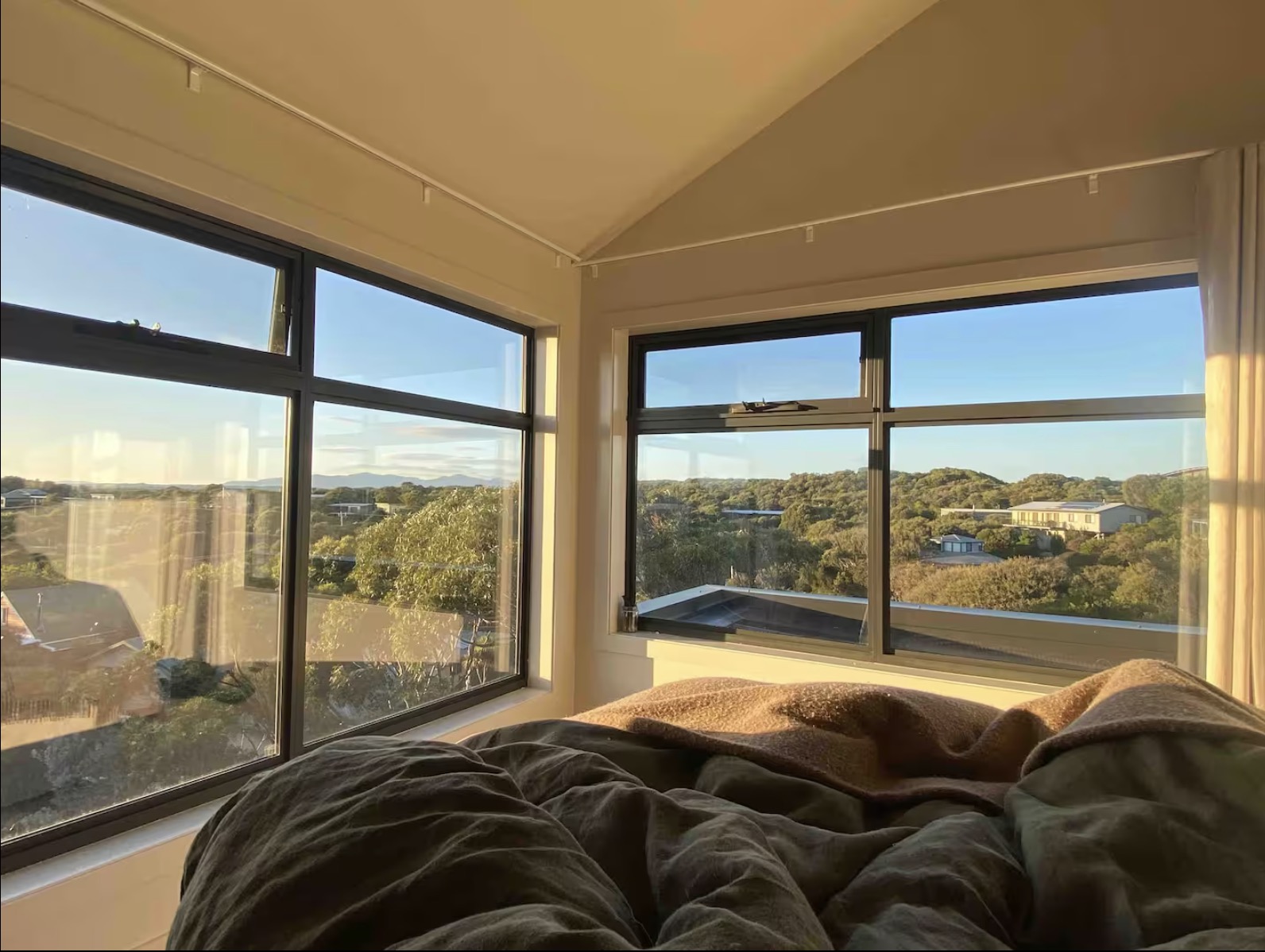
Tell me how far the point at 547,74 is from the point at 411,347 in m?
0.98

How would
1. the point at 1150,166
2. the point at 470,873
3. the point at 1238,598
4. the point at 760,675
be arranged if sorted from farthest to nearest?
the point at 760,675 → the point at 1150,166 → the point at 1238,598 → the point at 470,873

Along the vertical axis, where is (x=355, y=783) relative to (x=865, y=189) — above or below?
below

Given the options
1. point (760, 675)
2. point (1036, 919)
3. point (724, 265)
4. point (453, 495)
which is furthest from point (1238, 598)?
point (453, 495)

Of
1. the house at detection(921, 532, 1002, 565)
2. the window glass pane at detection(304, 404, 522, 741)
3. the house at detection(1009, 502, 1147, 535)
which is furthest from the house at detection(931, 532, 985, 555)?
the window glass pane at detection(304, 404, 522, 741)

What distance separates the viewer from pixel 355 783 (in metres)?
0.75

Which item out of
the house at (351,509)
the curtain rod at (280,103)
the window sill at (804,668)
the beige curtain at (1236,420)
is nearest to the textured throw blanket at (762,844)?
the beige curtain at (1236,420)

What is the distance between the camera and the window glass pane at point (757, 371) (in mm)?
2604

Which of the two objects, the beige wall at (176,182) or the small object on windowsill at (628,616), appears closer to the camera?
the beige wall at (176,182)

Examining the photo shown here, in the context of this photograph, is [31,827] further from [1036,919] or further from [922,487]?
[922,487]

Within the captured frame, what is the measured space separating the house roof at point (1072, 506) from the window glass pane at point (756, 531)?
0.53m

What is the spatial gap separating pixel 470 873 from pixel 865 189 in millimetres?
2433

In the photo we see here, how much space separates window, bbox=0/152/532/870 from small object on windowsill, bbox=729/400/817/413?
3.56ft

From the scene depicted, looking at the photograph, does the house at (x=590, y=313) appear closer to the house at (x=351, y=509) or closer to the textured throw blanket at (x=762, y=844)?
the house at (x=351, y=509)

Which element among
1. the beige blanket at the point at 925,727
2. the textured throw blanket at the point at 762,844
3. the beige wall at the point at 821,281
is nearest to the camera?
the textured throw blanket at the point at 762,844
